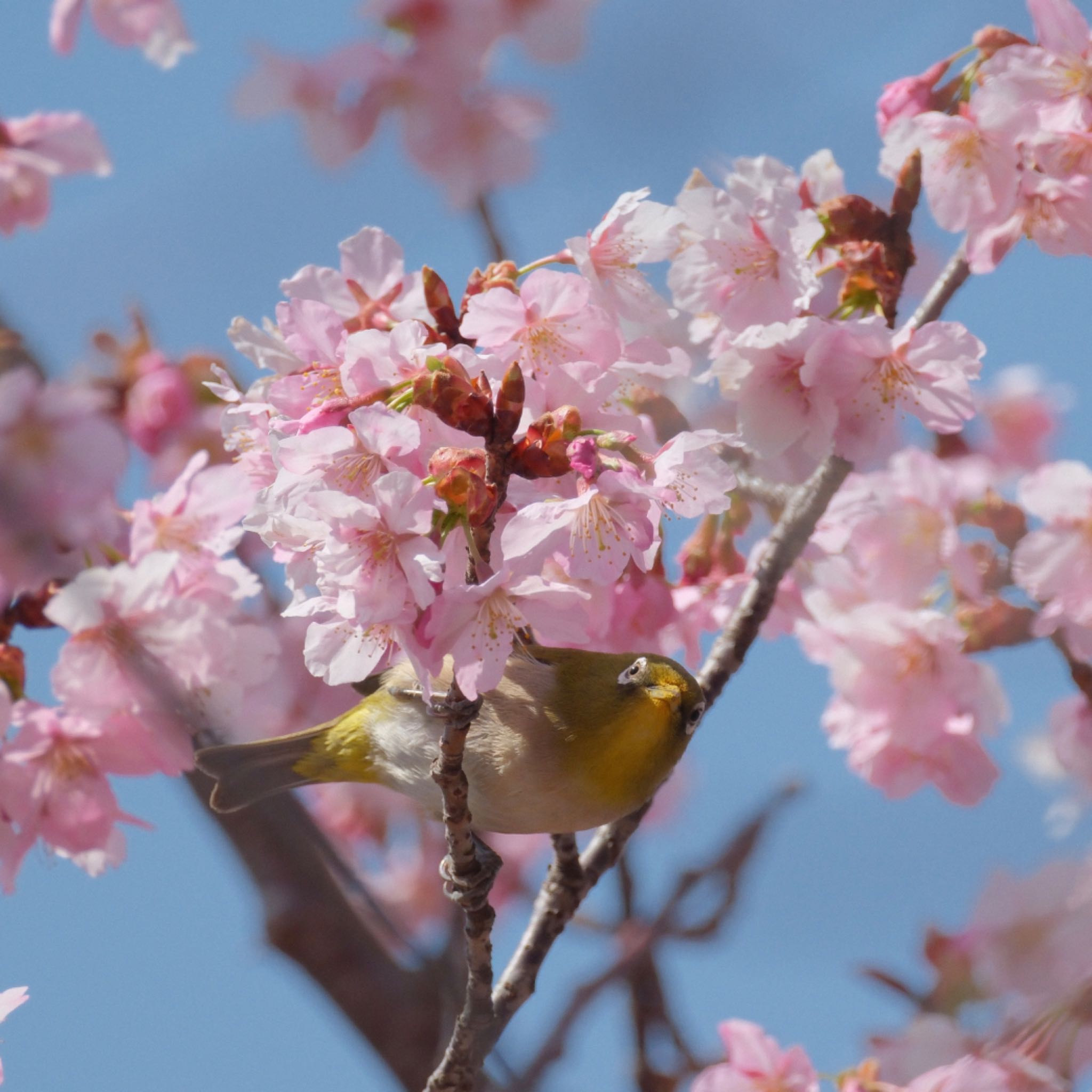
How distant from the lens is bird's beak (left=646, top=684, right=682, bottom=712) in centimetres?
216

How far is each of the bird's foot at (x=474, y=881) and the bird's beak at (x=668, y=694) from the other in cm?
48

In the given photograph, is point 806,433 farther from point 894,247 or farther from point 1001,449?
point 1001,449

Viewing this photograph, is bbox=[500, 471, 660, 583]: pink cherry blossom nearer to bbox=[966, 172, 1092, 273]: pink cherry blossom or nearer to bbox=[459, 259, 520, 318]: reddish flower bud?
bbox=[459, 259, 520, 318]: reddish flower bud

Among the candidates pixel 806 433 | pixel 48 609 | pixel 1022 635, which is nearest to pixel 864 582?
pixel 1022 635

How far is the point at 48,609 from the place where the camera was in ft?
6.24

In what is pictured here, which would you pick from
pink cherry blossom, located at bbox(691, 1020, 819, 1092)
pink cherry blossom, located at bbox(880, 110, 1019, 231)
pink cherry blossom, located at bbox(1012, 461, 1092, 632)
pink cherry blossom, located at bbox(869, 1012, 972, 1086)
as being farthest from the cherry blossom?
pink cherry blossom, located at bbox(691, 1020, 819, 1092)

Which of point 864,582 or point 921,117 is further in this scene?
point 864,582

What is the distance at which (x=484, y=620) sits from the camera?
4.83ft

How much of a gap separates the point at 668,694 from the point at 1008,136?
1040 millimetres

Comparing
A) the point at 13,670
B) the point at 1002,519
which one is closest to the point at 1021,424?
the point at 1002,519

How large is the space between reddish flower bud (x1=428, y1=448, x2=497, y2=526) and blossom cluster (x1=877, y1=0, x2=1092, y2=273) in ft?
3.43

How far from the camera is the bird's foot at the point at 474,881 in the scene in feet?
5.68

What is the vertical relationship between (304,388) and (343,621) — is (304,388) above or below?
above

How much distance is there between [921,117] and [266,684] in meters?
1.54
